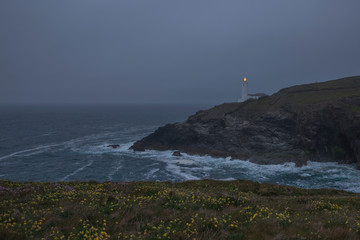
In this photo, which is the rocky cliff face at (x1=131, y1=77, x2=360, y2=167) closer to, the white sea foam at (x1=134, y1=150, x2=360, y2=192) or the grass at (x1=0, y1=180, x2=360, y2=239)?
the white sea foam at (x1=134, y1=150, x2=360, y2=192)

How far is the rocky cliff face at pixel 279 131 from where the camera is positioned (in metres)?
52.0

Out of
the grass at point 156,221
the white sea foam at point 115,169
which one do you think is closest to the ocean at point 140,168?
the white sea foam at point 115,169

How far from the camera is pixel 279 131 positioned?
5922cm

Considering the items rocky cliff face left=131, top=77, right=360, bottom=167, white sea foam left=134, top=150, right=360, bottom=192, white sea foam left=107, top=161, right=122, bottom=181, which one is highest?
rocky cliff face left=131, top=77, right=360, bottom=167

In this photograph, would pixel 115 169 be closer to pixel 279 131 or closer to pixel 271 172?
pixel 271 172

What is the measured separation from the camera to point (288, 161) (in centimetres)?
5084

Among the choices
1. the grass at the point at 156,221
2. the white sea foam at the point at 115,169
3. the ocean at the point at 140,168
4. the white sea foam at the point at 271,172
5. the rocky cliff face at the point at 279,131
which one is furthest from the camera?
the rocky cliff face at the point at 279,131

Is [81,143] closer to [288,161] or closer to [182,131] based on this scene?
[182,131]

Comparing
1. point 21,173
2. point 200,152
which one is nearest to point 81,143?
point 21,173

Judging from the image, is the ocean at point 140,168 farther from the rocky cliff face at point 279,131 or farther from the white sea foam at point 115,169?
the rocky cliff face at point 279,131

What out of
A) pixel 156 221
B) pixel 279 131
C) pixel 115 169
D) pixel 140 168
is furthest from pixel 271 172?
pixel 156 221

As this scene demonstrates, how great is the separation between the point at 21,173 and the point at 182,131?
134 feet

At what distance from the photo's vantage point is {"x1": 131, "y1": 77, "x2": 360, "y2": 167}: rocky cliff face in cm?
5203

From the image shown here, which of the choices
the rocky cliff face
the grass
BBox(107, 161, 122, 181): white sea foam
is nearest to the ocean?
BBox(107, 161, 122, 181): white sea foam
